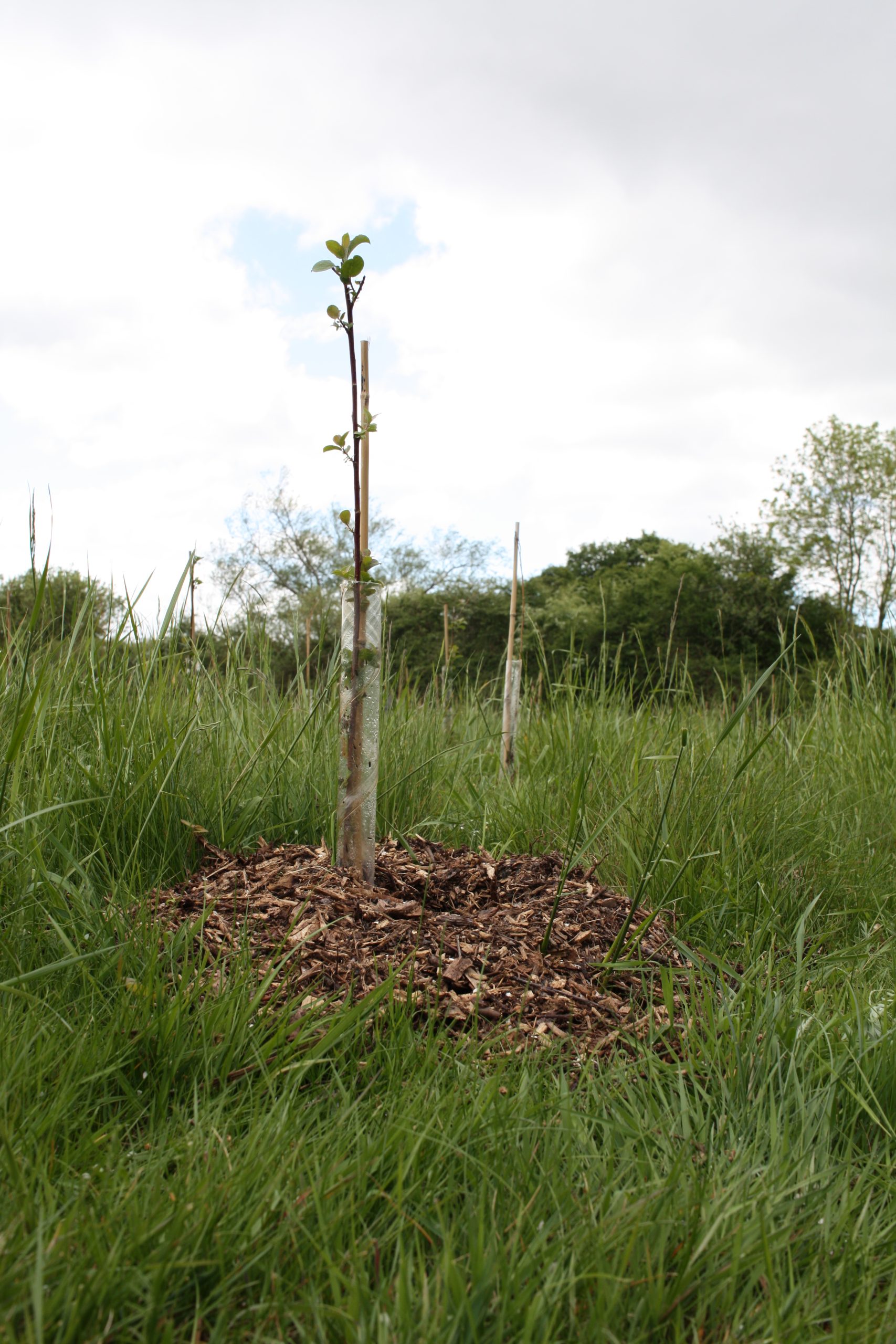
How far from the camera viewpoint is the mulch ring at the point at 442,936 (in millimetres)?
1797

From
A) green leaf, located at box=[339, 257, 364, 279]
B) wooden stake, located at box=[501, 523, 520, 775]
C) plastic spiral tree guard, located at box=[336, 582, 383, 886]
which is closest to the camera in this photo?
green leaf, located at box=[339, 257, 364, 279]

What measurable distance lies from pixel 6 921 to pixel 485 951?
1060 millimetres

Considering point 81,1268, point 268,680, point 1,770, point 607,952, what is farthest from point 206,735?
point 81,1268

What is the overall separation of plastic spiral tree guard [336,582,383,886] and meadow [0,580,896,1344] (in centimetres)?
29

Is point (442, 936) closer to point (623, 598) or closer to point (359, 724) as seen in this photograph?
point (359, 724)

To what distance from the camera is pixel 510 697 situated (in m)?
4.19

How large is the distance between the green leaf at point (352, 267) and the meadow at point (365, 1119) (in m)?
0.99

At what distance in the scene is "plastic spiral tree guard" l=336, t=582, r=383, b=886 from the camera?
7.11ft

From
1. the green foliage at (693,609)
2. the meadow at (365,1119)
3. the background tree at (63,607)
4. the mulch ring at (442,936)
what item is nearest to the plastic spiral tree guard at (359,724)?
the mulch ring at (442,936)

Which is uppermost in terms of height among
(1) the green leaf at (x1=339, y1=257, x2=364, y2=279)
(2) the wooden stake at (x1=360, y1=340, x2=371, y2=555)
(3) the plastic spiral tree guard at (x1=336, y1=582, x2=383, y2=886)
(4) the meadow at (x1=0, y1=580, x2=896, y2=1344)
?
(1) the green leaf at (x1=339, y1=257, x2=364, y2=279)

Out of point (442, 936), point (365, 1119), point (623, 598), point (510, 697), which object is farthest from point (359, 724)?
point (623, 598)

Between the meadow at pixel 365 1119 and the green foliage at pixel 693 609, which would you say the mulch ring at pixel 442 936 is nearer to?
the meadow at pixel 365 1119

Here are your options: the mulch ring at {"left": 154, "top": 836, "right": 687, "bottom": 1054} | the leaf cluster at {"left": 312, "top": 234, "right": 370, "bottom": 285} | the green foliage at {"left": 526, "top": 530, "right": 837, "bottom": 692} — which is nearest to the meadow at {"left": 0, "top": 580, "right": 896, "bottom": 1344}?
the mulch ring at {"left": 154, "top": 836, "right": 687, "bottom": 1054}

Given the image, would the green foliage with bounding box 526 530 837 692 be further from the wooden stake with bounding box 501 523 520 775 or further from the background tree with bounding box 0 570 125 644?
the background tree with bounding box 0 570 125 644
